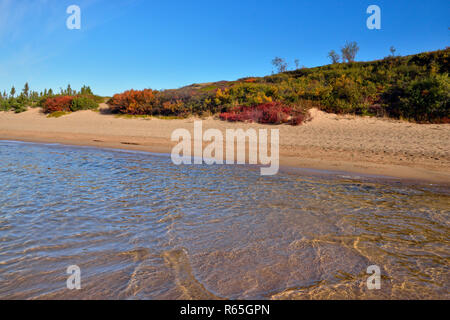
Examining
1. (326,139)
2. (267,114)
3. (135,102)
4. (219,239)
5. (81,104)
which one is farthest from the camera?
(81,104)

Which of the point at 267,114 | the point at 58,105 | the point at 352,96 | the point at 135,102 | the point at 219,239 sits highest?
the point at 58,105

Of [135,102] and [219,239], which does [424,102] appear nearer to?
[219,239]

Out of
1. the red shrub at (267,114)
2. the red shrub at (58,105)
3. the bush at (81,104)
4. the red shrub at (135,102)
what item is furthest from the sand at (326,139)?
the red shrub at (58,105)

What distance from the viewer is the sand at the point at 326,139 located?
28.5ft

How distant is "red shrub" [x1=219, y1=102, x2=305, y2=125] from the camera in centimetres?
1547

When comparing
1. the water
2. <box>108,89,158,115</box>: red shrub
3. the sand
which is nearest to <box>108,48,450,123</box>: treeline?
<box>108,89,158,115</box>: red shrub

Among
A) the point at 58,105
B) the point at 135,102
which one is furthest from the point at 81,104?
the point at 135,102

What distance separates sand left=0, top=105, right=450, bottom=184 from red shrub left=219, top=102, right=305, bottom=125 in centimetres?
64

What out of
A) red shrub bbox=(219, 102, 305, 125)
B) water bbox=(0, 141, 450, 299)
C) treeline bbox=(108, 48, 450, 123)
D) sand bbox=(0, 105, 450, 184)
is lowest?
water bbox=(0, 141, 450, 299)

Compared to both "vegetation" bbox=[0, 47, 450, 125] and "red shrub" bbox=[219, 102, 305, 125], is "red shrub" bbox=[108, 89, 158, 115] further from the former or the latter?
"red shrub" bbox=[219, 102, 305, 125]

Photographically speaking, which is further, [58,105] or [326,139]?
[58,105]

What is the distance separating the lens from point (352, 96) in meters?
16.4

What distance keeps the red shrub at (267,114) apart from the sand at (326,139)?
637 mm

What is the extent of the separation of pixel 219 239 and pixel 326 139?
1006 cm
